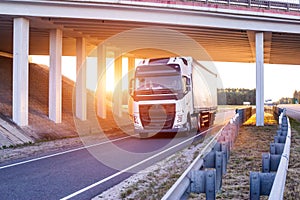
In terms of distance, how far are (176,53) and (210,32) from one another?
10712 mm

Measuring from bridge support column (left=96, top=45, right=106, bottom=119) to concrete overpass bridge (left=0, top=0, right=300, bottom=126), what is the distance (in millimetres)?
74

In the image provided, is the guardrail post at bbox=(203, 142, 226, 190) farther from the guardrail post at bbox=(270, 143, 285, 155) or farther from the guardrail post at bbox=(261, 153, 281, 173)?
the guardrail post at bbox=(270, 143, 285, 155)

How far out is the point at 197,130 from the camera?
23.0 metres

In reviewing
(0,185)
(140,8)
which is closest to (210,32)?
(140,8)

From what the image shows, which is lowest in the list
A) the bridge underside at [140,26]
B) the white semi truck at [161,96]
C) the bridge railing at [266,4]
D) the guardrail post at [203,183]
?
the guardrail post at [203,183]

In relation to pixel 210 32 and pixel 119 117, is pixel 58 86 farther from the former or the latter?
pixel 119 117

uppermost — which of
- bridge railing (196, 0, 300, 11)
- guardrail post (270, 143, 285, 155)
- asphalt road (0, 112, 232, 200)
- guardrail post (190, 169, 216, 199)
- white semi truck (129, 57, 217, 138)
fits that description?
bridge railing (196, 0, 300, 11)

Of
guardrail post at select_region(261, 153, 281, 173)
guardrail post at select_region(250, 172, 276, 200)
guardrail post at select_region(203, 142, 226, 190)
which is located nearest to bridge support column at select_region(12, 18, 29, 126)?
guardrail post at select_region(203, 142, 226, 190)

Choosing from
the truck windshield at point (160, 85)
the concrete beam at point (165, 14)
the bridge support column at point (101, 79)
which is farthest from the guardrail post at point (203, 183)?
the bridge support column at point (101, 79)

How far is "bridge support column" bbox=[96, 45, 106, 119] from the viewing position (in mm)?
29781

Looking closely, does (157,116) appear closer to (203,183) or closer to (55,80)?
(55,80)

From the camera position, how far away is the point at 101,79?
3044 cm

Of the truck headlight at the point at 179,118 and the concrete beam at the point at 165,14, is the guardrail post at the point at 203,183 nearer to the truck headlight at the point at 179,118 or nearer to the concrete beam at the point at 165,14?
the truck headlight at the point at 179,118

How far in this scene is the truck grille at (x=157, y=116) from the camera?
18.8 m
